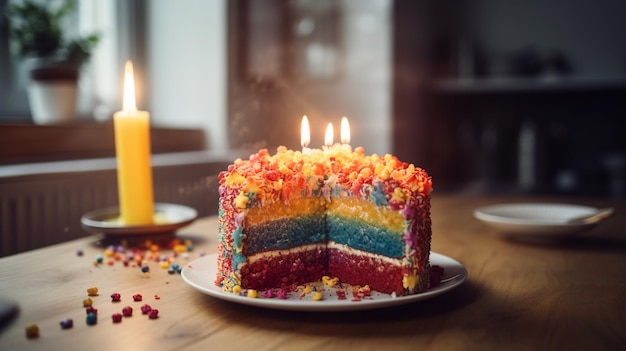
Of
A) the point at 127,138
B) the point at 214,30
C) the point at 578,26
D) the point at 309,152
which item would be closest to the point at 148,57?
the point at 214,30

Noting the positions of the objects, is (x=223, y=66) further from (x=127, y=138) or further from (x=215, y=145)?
(x=127, y=138)

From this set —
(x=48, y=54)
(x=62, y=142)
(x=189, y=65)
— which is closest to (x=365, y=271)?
(x=62, y=142)

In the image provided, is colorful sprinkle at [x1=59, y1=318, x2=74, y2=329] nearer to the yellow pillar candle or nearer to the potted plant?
the yellow pillar candle

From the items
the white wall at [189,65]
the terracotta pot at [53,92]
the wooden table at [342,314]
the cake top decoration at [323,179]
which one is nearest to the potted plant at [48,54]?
the terracotta pot at [53,92]

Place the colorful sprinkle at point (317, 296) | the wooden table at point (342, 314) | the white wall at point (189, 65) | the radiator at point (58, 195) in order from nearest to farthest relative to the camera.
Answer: the wooden table at point (342, 314)
the colorful sprinkle at point (317, 296)
the radiator at point (58, 195)
the white wall at point (189, 65)

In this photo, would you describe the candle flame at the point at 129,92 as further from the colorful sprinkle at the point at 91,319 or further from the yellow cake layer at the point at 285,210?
the colorful sprinkle at the point at 91,319

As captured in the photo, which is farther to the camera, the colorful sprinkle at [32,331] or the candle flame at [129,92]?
the candle flame at [129,92]
